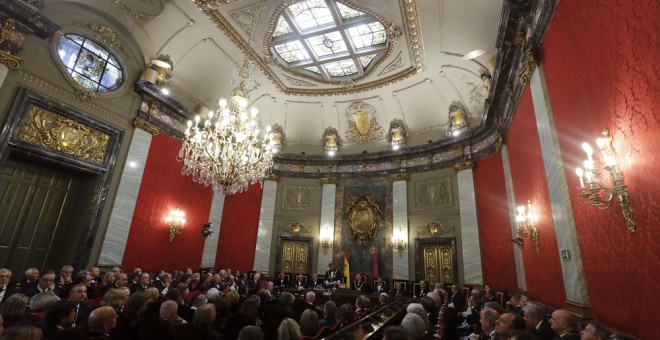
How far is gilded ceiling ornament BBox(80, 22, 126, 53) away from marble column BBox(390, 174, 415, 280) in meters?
10.7

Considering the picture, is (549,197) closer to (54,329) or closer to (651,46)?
(651,46)

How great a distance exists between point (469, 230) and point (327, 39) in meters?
8.39

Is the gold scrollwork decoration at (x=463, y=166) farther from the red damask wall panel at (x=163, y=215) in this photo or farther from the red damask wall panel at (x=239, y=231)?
the red damask wall panel at (x=163, y=215)

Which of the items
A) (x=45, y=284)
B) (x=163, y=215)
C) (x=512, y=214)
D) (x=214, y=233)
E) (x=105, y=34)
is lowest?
(x=45, y=284)

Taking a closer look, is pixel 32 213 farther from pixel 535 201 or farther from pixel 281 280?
pixel 535 201

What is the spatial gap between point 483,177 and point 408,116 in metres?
4.19

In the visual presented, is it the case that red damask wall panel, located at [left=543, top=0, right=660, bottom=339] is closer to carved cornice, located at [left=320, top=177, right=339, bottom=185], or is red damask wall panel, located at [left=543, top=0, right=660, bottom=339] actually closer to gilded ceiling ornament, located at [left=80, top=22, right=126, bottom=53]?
carved cornice, located at [left=320, top=177, right=339, bottom=185]

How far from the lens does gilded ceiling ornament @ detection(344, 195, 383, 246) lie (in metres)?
13.2

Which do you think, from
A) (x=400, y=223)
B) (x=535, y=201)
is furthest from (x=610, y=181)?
(x=400, y=223)

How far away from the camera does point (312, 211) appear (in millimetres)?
14086

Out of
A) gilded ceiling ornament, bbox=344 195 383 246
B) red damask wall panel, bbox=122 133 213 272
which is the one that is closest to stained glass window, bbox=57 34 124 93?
red damask wall panel, bbox=122 133 213 272

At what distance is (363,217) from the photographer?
13500 millimetres

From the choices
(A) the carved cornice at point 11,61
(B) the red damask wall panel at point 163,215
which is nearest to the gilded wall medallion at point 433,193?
(B) the red damask wall panel at point 163,215

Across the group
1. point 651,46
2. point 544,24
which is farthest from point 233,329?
point 544,24
